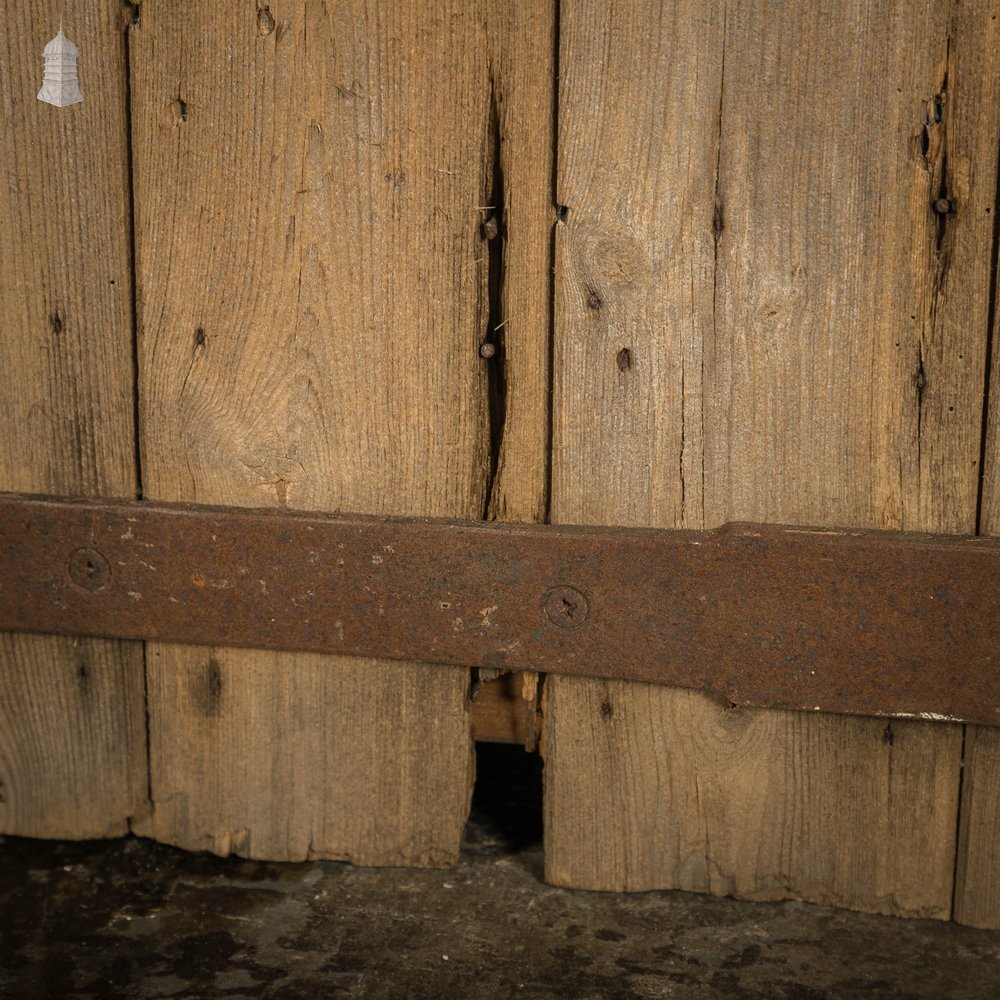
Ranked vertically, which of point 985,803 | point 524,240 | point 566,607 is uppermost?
point 524,240

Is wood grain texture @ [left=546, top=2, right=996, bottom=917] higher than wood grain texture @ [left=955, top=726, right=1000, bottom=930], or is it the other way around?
wood grain texture @ [left=546, top=2, right=996, bottom=917]

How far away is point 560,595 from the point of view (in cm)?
107

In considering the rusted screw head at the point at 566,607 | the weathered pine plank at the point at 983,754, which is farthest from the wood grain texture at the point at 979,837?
the rusted screw head at the point at 566,607

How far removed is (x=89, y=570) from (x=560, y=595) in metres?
0.47

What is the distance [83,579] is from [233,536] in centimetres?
17

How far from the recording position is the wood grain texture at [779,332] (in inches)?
39.8

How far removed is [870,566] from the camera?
1021mm

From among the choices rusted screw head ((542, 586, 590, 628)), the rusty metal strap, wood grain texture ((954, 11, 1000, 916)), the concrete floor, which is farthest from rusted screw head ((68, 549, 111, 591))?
wood grain texture ((954, 11, 1000, 916))

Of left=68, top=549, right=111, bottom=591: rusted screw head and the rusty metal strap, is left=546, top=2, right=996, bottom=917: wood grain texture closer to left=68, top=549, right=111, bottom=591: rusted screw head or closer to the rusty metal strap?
the rusty metal strap

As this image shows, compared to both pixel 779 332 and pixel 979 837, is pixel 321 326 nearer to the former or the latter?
pixel 779 332

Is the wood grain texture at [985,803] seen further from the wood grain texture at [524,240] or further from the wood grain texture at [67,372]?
the wood grain texture at [67,372]

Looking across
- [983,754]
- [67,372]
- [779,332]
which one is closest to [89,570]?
[67,372]

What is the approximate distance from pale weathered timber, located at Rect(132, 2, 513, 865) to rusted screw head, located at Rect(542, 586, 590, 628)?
122 mm

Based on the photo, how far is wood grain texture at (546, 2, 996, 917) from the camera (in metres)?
1.01
